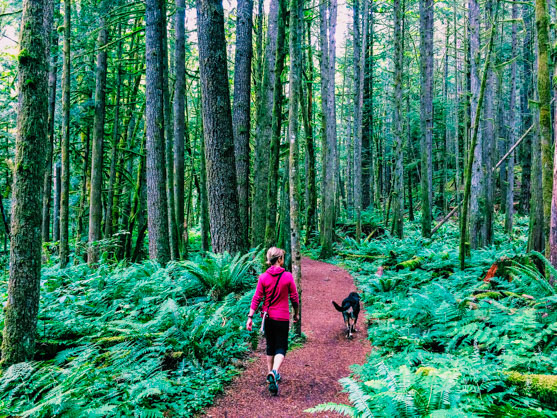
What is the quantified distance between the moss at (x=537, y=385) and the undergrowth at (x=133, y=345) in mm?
3246

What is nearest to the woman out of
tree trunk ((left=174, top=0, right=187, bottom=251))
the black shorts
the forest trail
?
the black shorts

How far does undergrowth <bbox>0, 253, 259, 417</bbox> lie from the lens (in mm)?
3551

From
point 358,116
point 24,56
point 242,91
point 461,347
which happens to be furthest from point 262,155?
point 358,116

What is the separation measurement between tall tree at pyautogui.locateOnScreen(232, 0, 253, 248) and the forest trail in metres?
3.58

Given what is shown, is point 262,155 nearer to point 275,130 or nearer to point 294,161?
point 275,130

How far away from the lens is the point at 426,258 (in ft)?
37.3

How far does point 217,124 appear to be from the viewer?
8297 mm

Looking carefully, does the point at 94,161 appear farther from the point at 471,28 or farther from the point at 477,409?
the point at 471,28

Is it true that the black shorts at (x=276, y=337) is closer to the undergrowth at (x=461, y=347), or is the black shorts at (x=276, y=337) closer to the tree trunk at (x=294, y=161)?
the undergrowth at (x=461, y=347)

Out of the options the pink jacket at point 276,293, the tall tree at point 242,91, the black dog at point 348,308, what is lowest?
the black dog at point 348,308

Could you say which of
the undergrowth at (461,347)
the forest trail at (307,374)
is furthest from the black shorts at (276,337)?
the undergrowth at (461,347)

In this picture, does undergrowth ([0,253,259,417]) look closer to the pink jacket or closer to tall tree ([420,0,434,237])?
the pink jacket

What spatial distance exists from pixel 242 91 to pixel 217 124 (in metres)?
2.02

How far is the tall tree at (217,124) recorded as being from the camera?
8.12 m
